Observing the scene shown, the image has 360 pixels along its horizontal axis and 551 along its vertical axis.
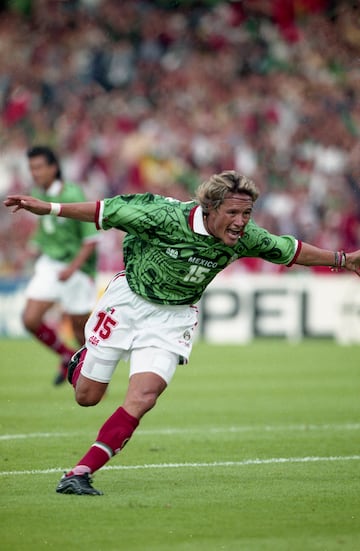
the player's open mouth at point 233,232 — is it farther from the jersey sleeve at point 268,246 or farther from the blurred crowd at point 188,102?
the blurred crowd at point 188,102

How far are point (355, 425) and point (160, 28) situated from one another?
1673cm

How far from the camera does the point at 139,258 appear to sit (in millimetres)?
7105

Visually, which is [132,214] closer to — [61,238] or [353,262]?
[353,262]

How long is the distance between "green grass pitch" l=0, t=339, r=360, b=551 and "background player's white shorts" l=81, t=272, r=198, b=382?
0.79 meters

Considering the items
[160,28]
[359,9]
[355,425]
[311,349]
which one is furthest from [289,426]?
[160,28]

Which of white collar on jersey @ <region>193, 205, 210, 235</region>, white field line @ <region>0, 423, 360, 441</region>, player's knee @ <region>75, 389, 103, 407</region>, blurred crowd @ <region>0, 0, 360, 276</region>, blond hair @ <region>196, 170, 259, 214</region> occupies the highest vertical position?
blurred crowd @ <region>0, 0, 360, 276</region>

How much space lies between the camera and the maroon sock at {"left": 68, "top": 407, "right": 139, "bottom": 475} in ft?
21.3

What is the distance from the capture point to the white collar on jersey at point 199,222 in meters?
6.83

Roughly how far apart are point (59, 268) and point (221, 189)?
21.2 ft

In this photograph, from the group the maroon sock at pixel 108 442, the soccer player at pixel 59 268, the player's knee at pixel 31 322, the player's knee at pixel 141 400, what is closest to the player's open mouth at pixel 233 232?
the player's knee at pixel 141 400

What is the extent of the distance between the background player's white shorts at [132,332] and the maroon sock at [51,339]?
543cm

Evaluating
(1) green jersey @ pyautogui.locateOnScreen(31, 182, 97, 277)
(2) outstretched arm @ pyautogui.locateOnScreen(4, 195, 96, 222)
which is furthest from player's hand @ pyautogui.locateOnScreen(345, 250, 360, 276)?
(1) green jersey @ pyautogui.locateOnScreen(31, 182, 97, 277)

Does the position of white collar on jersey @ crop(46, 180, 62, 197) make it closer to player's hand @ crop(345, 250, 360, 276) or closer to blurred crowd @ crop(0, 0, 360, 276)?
player's hand @ crop(345, 250, 360, 276)

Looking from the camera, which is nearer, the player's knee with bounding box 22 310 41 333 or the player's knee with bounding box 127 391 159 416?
the player's knee with bounding box 127 391 159 416
